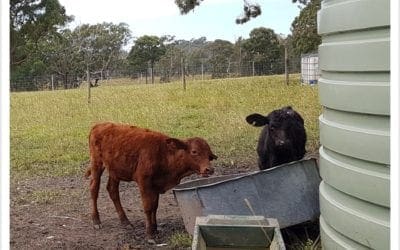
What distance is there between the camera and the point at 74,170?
7.82m

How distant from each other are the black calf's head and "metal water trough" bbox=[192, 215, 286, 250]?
178 cm

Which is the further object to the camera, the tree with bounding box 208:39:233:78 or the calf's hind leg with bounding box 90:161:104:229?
the tree with bounding box 208:39:233:78

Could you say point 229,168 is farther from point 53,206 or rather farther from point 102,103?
point 102,103

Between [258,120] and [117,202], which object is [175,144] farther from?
[258,120]

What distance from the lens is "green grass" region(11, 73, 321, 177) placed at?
8.55 metres

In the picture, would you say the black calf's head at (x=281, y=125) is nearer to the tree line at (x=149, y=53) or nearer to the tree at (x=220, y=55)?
the tree line at (x=149, y=53)

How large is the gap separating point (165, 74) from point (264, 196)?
40.2 meters

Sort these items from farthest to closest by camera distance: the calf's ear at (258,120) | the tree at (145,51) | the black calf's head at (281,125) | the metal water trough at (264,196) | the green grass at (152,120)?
the tree at (145,51) < the green grass at (152,120) < the calf's ear at (258,120) < the black calf's head at (281,125) < the metal water trough at (264,196)

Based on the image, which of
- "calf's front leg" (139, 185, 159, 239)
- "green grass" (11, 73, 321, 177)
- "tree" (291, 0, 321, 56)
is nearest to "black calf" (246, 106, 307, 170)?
"calf's front leg" (139, 185, 159, 239)

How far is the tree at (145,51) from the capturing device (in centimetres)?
4833

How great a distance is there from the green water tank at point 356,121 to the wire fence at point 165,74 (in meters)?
30.5

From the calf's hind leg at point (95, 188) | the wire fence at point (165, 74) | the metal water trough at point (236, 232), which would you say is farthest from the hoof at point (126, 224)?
the wire fence at point (165, 74)

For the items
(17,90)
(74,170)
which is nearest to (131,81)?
(17,90)

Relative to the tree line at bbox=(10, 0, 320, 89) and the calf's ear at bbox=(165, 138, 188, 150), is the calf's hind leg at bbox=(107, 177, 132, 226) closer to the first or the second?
the calf's ear at bbox=(165, 138, 188, 150)
